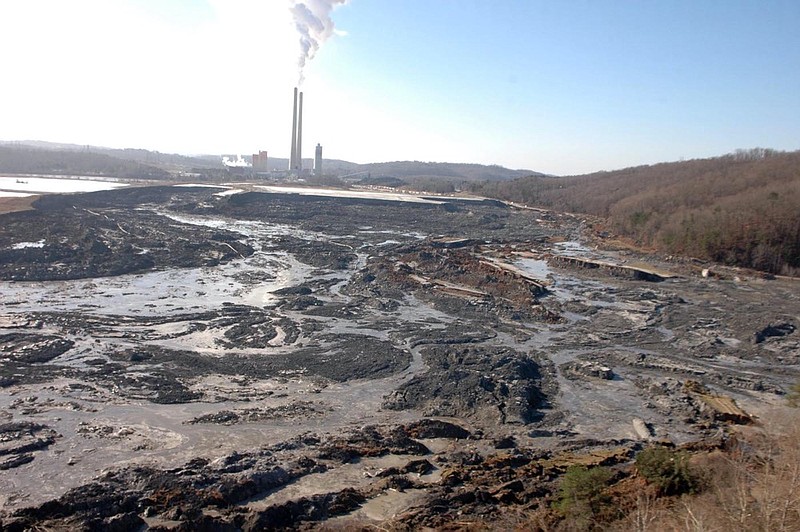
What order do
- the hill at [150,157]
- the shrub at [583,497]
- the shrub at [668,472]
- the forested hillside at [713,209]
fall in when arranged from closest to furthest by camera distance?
1. the shrub at [583,497]
2. the shrub at [668,472]
3. the forested hillside at [713,209]
4. the hill at [150,157]

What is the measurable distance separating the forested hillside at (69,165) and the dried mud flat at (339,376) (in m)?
39.8

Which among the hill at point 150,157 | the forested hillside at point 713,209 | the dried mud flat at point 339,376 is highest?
the hill at point 150,157

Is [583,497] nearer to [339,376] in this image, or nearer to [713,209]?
[339,376]

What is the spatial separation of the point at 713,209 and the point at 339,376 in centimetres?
2468

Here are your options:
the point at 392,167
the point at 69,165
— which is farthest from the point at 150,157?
the point at 69,165

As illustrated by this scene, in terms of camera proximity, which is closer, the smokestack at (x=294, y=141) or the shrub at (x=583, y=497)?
the shrub at (x=583, y=497)

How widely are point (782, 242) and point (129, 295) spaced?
23.8 m

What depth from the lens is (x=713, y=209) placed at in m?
29.5

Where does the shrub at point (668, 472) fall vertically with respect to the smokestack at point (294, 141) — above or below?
below

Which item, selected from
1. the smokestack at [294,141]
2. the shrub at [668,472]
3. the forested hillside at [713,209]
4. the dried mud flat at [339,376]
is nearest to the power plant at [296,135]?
the smokestack at [294,141]

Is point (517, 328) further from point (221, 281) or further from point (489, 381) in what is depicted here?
point (221, 281)

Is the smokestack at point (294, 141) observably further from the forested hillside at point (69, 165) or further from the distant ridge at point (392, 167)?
the distant ridge at point (392, 167)

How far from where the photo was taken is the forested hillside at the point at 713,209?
24734 millimetres

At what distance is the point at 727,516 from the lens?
17.1 ft
